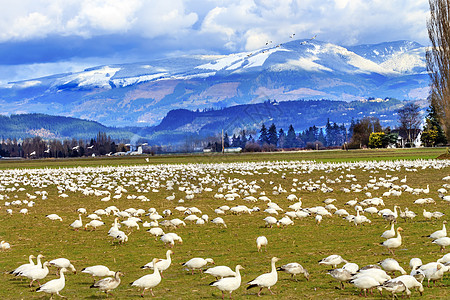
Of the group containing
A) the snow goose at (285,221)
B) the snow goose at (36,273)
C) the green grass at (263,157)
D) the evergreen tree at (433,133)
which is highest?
the evergreen tree at (433,133)

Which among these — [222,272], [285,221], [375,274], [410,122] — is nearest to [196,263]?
[222,272]

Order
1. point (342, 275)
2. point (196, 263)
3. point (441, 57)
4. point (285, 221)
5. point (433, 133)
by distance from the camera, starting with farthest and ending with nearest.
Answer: point (433, 133) → point (441, 57) → point (285, 221) → point (196, 263) → point (342, 275)

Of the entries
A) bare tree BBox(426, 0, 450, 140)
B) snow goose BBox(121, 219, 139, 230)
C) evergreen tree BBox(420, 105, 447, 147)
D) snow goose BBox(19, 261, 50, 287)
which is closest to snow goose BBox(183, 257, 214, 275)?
snow goose BBox(19, 261, 50, 287)

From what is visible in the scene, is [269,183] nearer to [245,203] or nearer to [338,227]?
[245,203]

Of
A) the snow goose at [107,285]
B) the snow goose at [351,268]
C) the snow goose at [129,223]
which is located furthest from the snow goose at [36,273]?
the snow goose at [129,223]

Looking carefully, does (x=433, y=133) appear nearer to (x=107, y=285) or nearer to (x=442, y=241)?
(x=442, y=241)

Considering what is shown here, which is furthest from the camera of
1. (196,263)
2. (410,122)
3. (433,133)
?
(410,122)

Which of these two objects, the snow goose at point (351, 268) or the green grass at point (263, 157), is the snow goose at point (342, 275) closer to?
the snow goose at point (351, 268)

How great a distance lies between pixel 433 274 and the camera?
12.2 metres

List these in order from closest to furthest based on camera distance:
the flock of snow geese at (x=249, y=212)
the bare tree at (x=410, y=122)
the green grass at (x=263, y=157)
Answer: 1. the flock of snow geese at (x=249, y=212)
2. the green grass at (x=263, y=157)
3. the bare tree at (x=410, y=122)

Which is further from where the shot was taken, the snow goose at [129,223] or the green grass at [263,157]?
the green grass at [263,157]

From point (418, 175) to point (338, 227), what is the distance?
29.4 metres

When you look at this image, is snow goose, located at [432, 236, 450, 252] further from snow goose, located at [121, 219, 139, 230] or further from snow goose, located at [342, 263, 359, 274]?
snow goose, located at [121, 219, 139, 230]

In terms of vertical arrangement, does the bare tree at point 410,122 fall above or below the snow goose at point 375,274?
above
